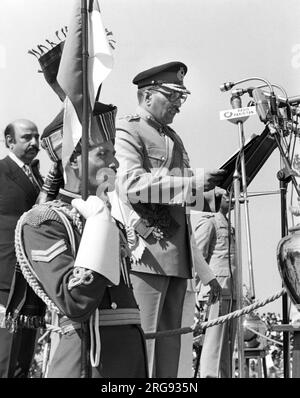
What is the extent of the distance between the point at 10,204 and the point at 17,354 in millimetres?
919

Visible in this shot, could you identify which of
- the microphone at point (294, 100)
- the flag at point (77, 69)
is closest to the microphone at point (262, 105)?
the microphone at point (294, 100)

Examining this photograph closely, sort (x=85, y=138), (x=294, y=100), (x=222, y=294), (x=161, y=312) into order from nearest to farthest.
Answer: (x=85, y=138) → (x=161, y=312) → (x=294, y=100) → (x=222, y=294)

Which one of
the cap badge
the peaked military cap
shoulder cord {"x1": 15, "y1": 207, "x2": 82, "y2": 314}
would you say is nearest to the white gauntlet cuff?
shoulder cord {"x1": 15, "y1": 207, "x2": 82, "y2": 314}

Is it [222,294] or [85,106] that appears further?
[222,294]

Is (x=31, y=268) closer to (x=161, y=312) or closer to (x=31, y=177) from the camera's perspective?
(x=161, y=312)

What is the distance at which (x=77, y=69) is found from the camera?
309 centimetres

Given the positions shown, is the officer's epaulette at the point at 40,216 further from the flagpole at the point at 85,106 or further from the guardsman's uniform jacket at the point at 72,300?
the flagpole at the point at 85,106

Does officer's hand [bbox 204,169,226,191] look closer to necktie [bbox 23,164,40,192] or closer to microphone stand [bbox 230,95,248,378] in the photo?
microphone stand [bbox 230,95,248,378]

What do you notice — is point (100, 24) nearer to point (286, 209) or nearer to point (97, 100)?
point (97, 100)

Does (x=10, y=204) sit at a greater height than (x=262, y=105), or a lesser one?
lesser

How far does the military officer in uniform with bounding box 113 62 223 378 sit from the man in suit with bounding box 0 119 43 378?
53cm

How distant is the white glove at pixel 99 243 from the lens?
2.62 metres

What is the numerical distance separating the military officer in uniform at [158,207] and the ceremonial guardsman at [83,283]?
1.29 metres

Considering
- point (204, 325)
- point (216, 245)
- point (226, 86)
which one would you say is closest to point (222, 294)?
point (216, 245)
